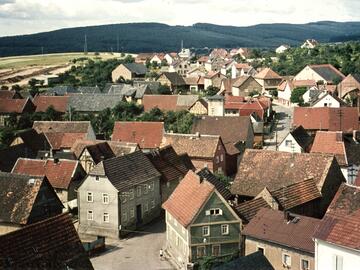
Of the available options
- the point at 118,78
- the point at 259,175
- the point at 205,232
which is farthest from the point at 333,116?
the point at 118,78

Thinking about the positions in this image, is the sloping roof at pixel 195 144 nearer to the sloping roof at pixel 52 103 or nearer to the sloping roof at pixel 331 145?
the sloping roof at pixel 331 145

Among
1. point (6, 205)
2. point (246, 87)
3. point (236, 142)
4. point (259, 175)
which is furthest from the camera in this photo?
point (246, 87)

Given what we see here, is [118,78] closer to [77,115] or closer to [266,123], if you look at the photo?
[77,115]

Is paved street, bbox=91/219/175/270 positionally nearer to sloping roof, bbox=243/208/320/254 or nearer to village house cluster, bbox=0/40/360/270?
village house cluster, bbox=0/40/360/270

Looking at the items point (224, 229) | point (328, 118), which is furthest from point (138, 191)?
point (328, 118)

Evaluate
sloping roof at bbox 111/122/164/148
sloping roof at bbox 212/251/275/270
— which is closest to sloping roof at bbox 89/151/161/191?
sloping roof at bbox 111/122/164/148

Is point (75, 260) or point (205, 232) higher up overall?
point (75, 260)

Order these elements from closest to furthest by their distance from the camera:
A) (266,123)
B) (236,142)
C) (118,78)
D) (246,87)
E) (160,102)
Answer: (236,142)
(266,123)
(160,102)
(246,87)
(118,78)
